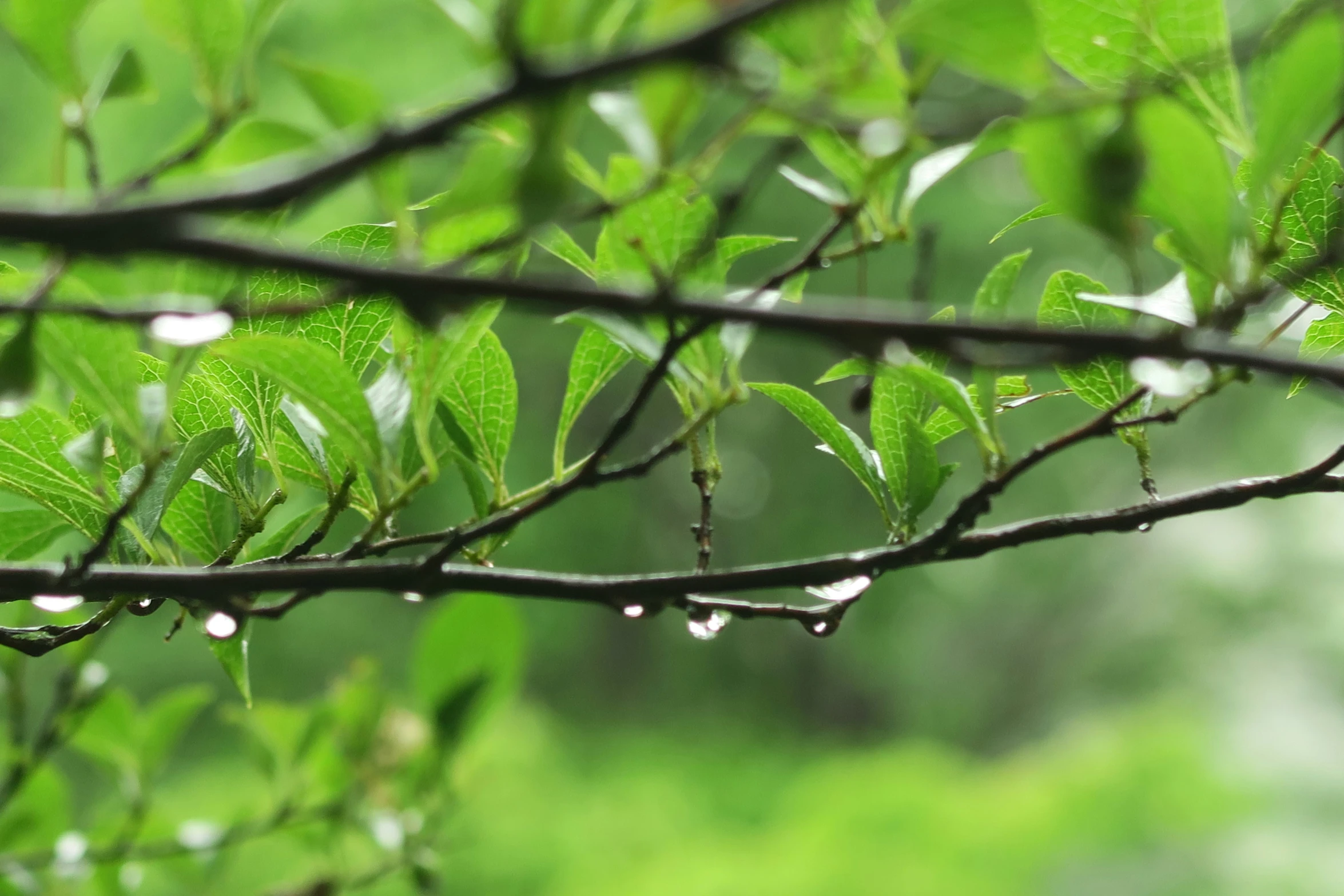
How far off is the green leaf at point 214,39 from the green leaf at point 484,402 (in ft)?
0.27

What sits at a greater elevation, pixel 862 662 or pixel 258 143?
pixel 862 662

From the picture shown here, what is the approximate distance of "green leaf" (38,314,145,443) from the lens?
185 mm

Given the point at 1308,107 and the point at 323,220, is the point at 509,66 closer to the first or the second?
the point at 1308,107

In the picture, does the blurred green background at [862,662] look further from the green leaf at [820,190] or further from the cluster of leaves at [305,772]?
the green leaf at [820,190]

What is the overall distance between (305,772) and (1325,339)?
0.54 meters

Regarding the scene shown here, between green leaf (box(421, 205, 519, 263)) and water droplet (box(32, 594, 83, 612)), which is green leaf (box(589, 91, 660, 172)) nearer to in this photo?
green leaf (box(421, 205, 519, 263))

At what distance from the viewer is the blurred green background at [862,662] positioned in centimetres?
153

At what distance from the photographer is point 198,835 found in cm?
57

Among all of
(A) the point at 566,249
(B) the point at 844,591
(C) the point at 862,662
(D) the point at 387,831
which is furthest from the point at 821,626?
(C) the point at 862,662

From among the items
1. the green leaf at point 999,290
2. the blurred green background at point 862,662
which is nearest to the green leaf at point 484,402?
Answer: the green leaf at point 999,290

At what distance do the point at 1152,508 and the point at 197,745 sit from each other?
85.4 inches

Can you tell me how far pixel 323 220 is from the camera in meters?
1.73

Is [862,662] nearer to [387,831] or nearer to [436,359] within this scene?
[387,831]

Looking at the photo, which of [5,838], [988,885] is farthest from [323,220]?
[988,885]
